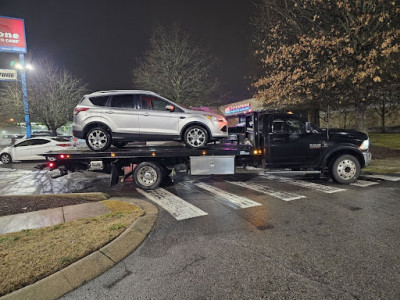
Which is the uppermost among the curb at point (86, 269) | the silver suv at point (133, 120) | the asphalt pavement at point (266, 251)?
the silver suv at point (133, 120)

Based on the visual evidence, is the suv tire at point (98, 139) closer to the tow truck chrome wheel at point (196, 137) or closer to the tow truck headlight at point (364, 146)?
the tow truck chrome wheel at point (196, 137)

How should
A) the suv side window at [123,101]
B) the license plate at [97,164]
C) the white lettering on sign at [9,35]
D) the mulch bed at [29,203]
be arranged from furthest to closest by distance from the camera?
the white lettering on sign at [9,35], the suv side window at [123,101], the license plate at [97,164], the mulch bed at [29,203]

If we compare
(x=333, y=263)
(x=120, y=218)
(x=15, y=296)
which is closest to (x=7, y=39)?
(x=120, y=218)

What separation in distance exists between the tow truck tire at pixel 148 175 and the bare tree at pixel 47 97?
2096 cm

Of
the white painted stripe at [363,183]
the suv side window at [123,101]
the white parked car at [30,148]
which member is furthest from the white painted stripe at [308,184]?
the white parked car at [30,148]

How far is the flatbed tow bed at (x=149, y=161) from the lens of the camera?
7.23 m

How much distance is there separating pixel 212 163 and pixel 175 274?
15.5ft

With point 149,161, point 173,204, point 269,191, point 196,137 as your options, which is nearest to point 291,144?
point 269,191

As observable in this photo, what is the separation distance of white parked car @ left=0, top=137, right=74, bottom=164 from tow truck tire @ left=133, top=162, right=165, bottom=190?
27.6 feet

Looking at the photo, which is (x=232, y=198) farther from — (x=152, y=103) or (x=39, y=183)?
(x=39, y=183)

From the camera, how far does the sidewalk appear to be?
4.68 m

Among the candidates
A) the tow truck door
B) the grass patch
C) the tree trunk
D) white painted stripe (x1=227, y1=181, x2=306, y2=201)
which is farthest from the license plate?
the grass patch

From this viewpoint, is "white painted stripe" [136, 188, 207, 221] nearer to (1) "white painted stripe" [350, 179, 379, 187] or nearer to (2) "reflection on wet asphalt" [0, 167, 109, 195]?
(2) "reflection on wet asphalt" [0, 167, 109, 195]

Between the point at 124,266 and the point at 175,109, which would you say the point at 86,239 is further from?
the point at 175,109
